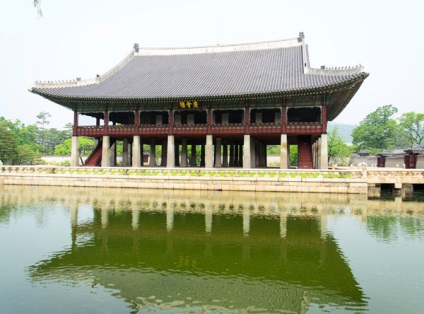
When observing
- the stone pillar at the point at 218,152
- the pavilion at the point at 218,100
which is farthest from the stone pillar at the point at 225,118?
the stone pillar at the point at 218,152

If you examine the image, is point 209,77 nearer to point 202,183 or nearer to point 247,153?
point 247,153

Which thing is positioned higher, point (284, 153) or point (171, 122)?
point (171, 122)

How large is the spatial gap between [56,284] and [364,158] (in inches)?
2532

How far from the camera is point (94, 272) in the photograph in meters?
8.95

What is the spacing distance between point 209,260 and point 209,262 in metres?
0.19

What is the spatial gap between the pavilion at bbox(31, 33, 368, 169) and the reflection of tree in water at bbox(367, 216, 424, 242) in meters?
14.8

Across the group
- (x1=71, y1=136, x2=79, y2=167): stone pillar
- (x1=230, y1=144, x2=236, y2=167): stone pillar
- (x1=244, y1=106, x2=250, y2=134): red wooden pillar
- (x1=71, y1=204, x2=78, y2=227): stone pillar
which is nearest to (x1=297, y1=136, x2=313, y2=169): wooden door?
(x1=244, y1=106, x2=250, y2=134): red wooden pillar

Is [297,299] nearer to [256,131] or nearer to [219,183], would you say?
[219,183]

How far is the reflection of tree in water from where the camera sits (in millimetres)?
13359

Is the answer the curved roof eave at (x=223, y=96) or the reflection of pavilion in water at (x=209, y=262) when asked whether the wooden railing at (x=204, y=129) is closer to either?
the curved roof eave at (x=223, y=96)


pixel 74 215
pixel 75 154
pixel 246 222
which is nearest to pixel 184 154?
pixel 75 154

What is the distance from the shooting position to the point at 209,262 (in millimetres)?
9812

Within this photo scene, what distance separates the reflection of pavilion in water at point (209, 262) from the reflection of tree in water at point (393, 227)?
2.19m

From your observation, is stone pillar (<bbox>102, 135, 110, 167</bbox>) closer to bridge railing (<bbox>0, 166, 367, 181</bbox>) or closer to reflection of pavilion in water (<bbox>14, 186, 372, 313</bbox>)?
bridge railing (<bbox>0, 166, 367, 181</bbox>)
